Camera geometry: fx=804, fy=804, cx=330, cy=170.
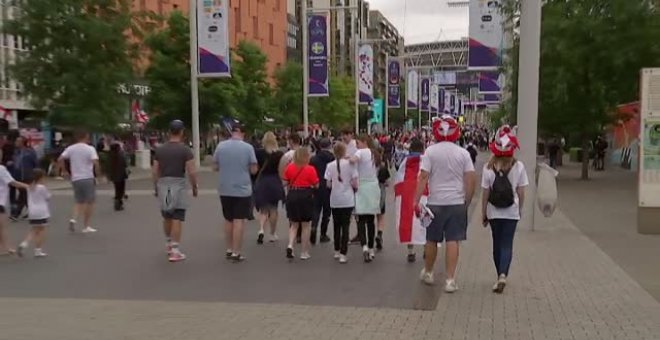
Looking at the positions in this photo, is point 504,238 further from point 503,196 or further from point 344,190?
point 344,190

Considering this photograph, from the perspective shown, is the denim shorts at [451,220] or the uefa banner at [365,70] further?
the uefa banner at [365,70]

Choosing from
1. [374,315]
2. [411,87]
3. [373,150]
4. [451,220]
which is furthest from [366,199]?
[411,87]

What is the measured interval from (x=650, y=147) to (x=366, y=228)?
198 inches

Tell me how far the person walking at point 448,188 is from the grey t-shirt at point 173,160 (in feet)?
11.8

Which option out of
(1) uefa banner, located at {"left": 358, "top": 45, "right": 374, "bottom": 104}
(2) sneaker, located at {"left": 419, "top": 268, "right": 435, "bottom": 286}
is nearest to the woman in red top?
(2) sneaker, located at {"left": 419, "top": 268, "right": 435, "bottom": 286}

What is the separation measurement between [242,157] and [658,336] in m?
5.79

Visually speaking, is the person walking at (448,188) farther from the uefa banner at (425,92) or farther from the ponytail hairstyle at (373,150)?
the uefa banner at (425,92)

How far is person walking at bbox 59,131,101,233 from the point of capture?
13.6 meters

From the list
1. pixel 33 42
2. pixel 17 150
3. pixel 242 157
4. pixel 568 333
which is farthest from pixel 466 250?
pixel 33 42

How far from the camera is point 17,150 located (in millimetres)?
16656

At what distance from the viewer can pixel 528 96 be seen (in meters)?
14.0

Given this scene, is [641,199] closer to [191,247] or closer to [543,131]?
[191,247]

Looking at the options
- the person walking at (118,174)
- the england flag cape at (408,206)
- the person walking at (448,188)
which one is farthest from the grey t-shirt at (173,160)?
the person walking at (118,174)

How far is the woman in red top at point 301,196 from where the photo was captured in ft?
35.4
